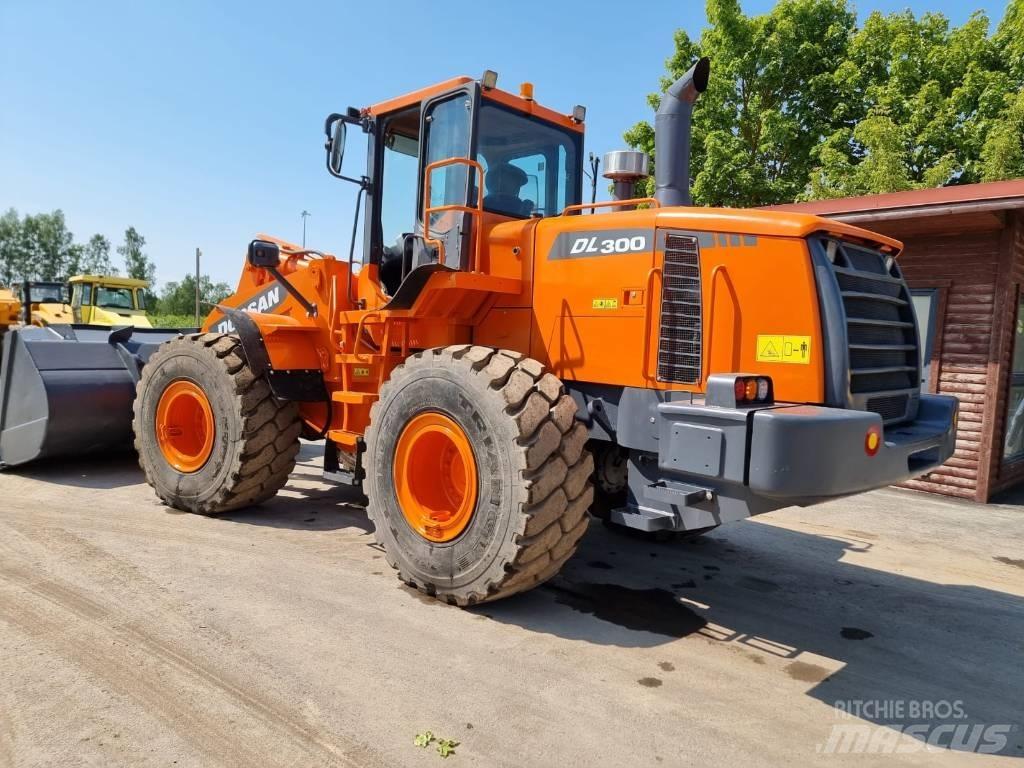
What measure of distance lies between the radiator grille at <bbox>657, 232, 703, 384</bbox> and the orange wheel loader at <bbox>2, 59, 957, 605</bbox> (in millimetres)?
11

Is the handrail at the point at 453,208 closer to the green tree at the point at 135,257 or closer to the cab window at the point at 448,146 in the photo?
the cab window at the point at 448,146

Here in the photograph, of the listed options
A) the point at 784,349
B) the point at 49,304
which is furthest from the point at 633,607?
the point at 49,304

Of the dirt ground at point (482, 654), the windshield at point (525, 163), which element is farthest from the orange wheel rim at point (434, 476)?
the windshield at point (525, 163)

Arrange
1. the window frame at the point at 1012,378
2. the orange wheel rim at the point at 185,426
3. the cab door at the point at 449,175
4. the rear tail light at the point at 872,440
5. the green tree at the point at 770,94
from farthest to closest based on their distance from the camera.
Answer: the green tree at the point at 770,94
the window frame at the point at 1012,378
the orange wheel rim at the point at 185,426
the cab door at the point at 449,175
the rear tail light at the point at 872,440

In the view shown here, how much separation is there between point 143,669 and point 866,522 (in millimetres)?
6060

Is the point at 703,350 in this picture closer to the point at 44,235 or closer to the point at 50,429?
the point at 50,429

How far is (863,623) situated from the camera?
399 cm

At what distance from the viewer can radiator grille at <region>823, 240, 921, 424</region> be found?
3434 millimetres

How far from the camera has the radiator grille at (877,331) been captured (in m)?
3.43

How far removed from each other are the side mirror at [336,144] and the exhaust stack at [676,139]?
2.16m

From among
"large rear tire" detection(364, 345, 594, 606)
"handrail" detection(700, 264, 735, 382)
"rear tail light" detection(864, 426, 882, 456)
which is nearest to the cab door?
"large rear tire" detection(364, 345, 594, 606)

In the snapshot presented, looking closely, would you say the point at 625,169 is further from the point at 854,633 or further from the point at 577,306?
the point at 854,633

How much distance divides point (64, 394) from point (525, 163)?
15.2ft

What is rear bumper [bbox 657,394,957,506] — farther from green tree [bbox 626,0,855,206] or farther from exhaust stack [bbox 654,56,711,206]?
green tree [bbox 626,0,855,206]
